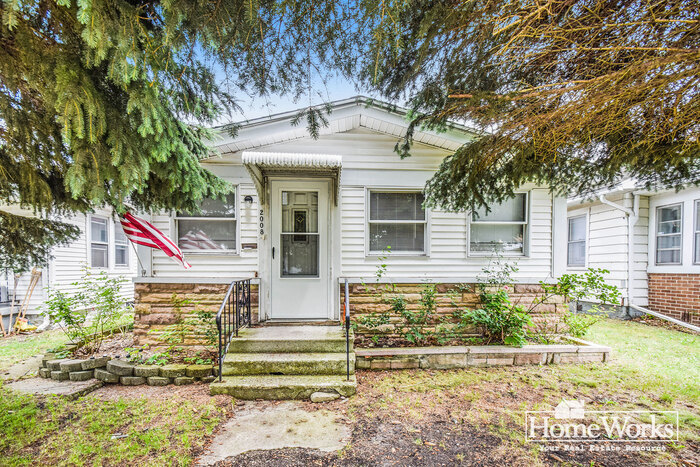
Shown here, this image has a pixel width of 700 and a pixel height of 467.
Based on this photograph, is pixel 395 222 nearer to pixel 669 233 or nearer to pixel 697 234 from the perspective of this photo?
pixel 697 234

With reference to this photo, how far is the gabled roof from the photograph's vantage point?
460 centimetres

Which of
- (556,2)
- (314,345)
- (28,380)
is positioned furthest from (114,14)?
(28,380)

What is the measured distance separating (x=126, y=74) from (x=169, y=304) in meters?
3.77

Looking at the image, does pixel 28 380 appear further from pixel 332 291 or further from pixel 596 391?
pixel 596 391

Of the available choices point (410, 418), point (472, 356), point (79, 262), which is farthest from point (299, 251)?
point (79, 262)

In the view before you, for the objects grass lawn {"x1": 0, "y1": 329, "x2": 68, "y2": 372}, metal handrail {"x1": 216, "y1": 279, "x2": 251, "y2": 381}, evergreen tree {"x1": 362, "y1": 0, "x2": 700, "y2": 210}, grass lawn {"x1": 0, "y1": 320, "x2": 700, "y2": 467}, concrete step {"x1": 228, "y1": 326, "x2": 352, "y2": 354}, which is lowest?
grass lawn {"x1": 0, "y1": 329, "x2": 68, "y2": 372}

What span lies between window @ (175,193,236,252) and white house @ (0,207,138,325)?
319 centimetres

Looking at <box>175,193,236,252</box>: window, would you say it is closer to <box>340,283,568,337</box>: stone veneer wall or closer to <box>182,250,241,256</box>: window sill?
<box>182,250,241,256</box>: window sill

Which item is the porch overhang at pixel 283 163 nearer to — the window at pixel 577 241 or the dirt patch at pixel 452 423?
the dirt patch at pixel 452 423

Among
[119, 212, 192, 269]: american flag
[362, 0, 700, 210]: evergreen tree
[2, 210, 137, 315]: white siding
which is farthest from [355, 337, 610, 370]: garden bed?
[2, 210, 137, 315]: white siding

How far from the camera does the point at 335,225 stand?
15.8ft

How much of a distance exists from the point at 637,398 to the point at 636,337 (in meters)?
3.48

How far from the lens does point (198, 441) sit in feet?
8.25

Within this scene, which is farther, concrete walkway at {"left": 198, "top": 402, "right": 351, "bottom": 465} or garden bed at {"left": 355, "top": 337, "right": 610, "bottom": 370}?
garden bed at {"left": 355, "top": 337, "right": 610, "bottom": 370}
